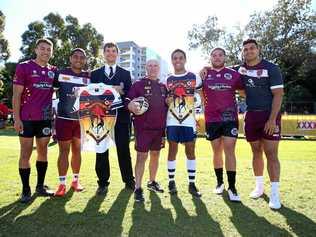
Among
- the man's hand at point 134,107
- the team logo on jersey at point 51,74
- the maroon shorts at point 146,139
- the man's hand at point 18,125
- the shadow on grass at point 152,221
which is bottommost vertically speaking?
the shadow on grass at point 152,221

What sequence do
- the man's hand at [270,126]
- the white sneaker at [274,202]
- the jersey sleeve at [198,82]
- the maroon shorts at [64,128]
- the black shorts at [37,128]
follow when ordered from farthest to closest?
the maroon shorts at [64,128] < the jersey sleeve at [198,82] < the black shorts at [37,128] < the man's hand at [270,126] < the white sneaker at [274,202]

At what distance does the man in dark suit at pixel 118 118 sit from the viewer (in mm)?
6012

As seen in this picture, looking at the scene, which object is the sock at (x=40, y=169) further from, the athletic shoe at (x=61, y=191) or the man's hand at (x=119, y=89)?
the man's hand at (x=119, y=89)

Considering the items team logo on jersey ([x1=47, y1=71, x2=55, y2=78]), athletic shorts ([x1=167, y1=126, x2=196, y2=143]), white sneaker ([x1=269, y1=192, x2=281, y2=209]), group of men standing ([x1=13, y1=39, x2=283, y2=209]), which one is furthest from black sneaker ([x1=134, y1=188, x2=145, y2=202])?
team logo on jersey ([x1=47, y1=71, x2=55, y2=78])

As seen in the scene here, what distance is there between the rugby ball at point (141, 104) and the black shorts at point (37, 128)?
1.29 metres

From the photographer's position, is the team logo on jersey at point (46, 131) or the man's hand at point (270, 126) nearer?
the man's hand at point (270, 126)

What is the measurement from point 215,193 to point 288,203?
1.07 m

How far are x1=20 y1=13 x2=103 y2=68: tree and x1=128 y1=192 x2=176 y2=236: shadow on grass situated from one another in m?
30.4

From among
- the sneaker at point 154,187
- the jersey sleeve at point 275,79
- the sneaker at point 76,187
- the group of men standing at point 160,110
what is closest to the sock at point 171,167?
the group of men standing at point 160,110

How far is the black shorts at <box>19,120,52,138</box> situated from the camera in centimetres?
541

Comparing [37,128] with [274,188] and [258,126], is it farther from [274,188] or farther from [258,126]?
[274,188]

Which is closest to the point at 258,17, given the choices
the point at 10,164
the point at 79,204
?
the point at 10,164

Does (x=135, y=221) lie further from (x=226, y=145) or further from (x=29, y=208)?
(x=226, y=145)

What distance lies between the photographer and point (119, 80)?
239 inches
